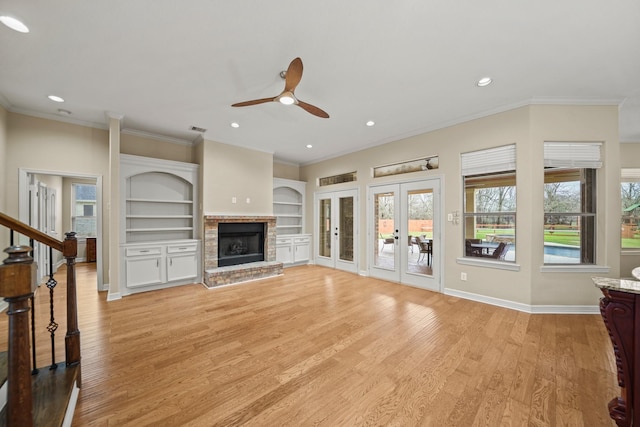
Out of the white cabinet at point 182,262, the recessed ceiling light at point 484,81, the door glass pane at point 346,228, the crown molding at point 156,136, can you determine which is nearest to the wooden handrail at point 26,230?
the white cabinet at point 182,262

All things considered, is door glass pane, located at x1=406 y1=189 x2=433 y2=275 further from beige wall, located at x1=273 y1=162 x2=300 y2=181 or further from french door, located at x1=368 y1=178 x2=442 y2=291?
beige wall, located at x1=273 y1=162 x2=300 y2=181

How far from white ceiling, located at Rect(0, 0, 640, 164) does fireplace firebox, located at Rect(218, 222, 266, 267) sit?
241 centimetres

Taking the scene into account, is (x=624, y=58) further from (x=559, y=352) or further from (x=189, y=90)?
(x=189, y=90)

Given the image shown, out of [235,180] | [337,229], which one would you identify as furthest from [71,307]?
[337,229]

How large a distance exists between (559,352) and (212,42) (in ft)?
15.3

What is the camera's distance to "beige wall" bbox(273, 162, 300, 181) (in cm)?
706

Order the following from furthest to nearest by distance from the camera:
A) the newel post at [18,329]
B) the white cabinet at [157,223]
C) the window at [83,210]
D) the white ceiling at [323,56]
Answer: the window at [83,210]
the white cabinet at [157,223]
the white ceiling at [323,56]
the newel post at [18,329]

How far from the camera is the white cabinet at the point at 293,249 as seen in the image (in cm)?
633

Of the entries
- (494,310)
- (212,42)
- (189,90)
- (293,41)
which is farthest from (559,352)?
(189,90)

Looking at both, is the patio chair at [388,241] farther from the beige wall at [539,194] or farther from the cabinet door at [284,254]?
the cabinet door at [284,254]

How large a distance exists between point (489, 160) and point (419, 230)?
1.65m

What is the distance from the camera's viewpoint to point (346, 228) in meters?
6.17

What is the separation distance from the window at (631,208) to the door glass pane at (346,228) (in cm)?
583

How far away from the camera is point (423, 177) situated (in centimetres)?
455
